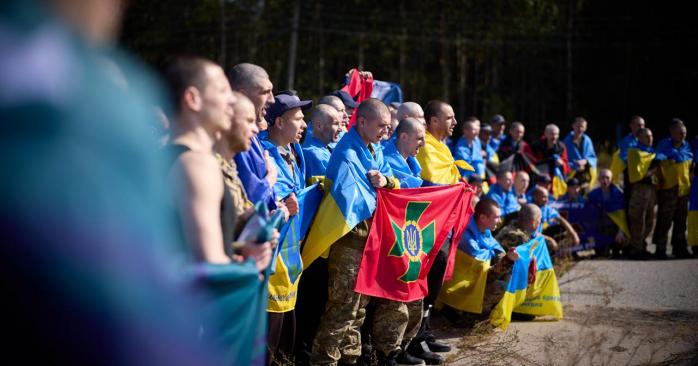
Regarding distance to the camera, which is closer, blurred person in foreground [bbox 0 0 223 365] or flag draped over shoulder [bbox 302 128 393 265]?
blurred person in foreground [bbox 0 0 223 365]

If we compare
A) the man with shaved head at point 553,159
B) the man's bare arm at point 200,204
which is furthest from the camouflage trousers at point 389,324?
the man with shaved head at point 553,159

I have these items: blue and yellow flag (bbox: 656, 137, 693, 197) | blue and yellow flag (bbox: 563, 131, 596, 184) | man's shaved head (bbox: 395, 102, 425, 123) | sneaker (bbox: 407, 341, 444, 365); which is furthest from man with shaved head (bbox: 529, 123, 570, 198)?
sneaker (bbox: 407, 341, 444, 365)

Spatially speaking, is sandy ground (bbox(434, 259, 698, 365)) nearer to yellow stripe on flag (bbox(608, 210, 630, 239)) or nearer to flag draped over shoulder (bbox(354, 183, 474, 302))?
flag draped over shoulder (bbox(354, 183, 474, 302))

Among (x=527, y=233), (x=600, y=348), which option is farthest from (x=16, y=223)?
(x=527, y=233)

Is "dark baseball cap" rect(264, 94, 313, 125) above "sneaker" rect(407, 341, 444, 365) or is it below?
above

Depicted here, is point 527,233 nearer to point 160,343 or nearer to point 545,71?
point 160,343

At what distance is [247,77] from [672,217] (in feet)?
29.1

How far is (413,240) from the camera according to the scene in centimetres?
529

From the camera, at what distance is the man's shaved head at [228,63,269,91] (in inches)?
160

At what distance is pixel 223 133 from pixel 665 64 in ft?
72.1

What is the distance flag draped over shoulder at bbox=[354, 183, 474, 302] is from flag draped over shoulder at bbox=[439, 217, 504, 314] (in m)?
0.88

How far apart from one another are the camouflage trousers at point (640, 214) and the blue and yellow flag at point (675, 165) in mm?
294

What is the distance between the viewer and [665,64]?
22.2 meters

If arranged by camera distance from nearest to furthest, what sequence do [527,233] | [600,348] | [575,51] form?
[600,348]
[527,233]
[575,51]
